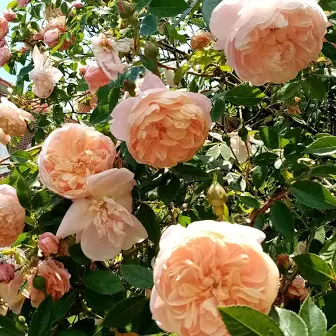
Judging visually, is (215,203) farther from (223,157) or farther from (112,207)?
(223,157)

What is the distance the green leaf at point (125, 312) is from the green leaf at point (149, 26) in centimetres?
44

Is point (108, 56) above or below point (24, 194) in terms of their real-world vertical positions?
above

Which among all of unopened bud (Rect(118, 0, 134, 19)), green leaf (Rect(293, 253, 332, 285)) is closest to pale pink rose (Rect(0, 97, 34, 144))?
unopened bud (Rect(118, 0, 134, 19))

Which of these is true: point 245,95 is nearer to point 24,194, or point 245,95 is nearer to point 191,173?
point 191,173

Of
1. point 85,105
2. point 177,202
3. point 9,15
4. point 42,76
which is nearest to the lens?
point 177,202

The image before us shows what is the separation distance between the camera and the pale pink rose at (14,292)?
1084 mm

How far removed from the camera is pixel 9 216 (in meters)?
1.01

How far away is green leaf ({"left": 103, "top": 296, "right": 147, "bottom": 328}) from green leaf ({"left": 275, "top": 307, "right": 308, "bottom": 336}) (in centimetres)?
35

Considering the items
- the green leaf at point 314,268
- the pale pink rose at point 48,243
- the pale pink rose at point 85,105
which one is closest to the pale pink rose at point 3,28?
the pale pink rose at point 85,105

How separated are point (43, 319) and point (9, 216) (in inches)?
7.3

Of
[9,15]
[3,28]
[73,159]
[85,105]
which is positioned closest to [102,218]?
[73,159]

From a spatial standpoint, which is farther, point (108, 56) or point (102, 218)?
point (108, 56)

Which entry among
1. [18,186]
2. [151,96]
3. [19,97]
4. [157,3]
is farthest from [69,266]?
[19,97]

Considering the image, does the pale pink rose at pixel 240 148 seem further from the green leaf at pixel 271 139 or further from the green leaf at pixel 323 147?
the green leaf at pixel 323 147
